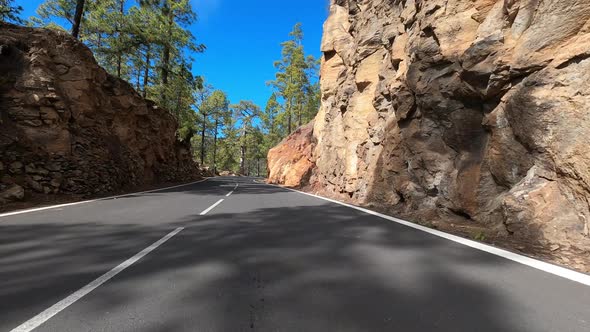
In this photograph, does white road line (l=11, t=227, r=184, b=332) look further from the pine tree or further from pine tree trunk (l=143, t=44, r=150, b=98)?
the pine tree

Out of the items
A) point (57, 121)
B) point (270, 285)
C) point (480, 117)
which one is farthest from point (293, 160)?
point (270, 285)

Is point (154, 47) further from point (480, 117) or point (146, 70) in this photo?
point (480, 117)

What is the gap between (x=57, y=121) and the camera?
11.6 meters

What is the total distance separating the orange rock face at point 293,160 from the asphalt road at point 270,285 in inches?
825

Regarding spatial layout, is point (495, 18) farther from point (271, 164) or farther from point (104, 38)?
point (271, 164)

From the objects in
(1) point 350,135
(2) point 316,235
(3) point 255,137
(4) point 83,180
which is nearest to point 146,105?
(4) point 83,180

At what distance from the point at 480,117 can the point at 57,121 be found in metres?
15.0

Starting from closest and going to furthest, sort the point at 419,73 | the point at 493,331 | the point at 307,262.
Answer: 1. the point at 493,331
2. the point at 307,262
3. the point at 419,73

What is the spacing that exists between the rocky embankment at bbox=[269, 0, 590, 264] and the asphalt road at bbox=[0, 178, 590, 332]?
7.15 feet

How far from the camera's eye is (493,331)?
2.17m

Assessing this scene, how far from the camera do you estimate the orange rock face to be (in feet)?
86.7

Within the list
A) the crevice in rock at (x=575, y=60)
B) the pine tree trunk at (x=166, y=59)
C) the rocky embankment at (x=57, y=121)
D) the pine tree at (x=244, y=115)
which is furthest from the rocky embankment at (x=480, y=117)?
the pine tree at (x=244, y=115)

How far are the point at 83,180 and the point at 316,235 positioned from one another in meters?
10.9

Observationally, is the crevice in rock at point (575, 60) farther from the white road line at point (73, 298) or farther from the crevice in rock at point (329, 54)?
the crevice in rock at point (329, 54)
